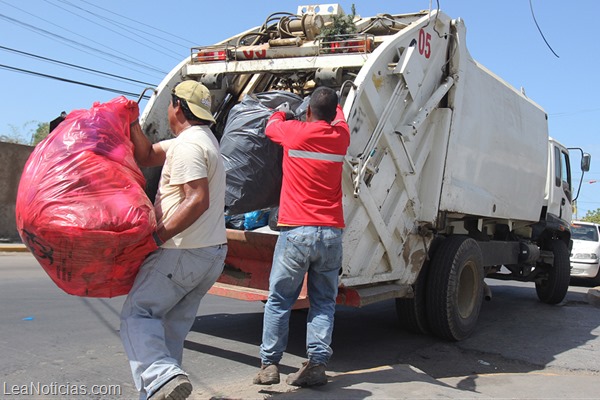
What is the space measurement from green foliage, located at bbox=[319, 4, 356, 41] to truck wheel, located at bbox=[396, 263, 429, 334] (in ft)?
7.62

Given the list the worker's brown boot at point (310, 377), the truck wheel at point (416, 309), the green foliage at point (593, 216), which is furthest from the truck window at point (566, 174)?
the green foliage at point (593, 216)

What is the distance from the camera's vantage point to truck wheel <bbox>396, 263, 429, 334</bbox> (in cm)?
590

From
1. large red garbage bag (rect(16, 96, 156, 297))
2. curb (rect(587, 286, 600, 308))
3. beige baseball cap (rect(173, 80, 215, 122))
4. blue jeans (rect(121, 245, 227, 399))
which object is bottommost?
curb (rect(587, 286, 600, 308))

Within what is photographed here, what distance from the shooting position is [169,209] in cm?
300

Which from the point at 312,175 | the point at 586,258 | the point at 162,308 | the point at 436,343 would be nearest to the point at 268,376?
the point at 162,308

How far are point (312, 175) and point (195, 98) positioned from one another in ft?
3.26

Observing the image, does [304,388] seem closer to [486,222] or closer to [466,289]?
[466,289]

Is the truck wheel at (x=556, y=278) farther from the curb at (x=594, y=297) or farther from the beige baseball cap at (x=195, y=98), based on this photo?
the beige baseball cap at (x=195, y=98)

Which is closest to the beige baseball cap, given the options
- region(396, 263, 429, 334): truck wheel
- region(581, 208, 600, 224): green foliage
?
region(396, 263, 429, 334): truck wheel

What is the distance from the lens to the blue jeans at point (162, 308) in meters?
2.76

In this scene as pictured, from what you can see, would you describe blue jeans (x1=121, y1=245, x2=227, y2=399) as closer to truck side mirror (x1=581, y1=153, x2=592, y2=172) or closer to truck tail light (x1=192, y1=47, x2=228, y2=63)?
truck tail light (x1=192, y1=47, x2=228, y2=63)

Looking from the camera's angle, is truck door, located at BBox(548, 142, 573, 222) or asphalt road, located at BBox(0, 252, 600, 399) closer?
asphalt road, located at BBox(0, 252, 600, 399)

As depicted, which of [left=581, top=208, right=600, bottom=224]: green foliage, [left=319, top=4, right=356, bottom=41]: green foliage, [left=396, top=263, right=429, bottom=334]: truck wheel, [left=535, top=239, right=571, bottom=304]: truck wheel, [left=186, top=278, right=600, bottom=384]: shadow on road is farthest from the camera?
[left=581, top=208, right=600, bottom=224]: green foliage

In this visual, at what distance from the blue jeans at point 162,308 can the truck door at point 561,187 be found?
7450 mm
